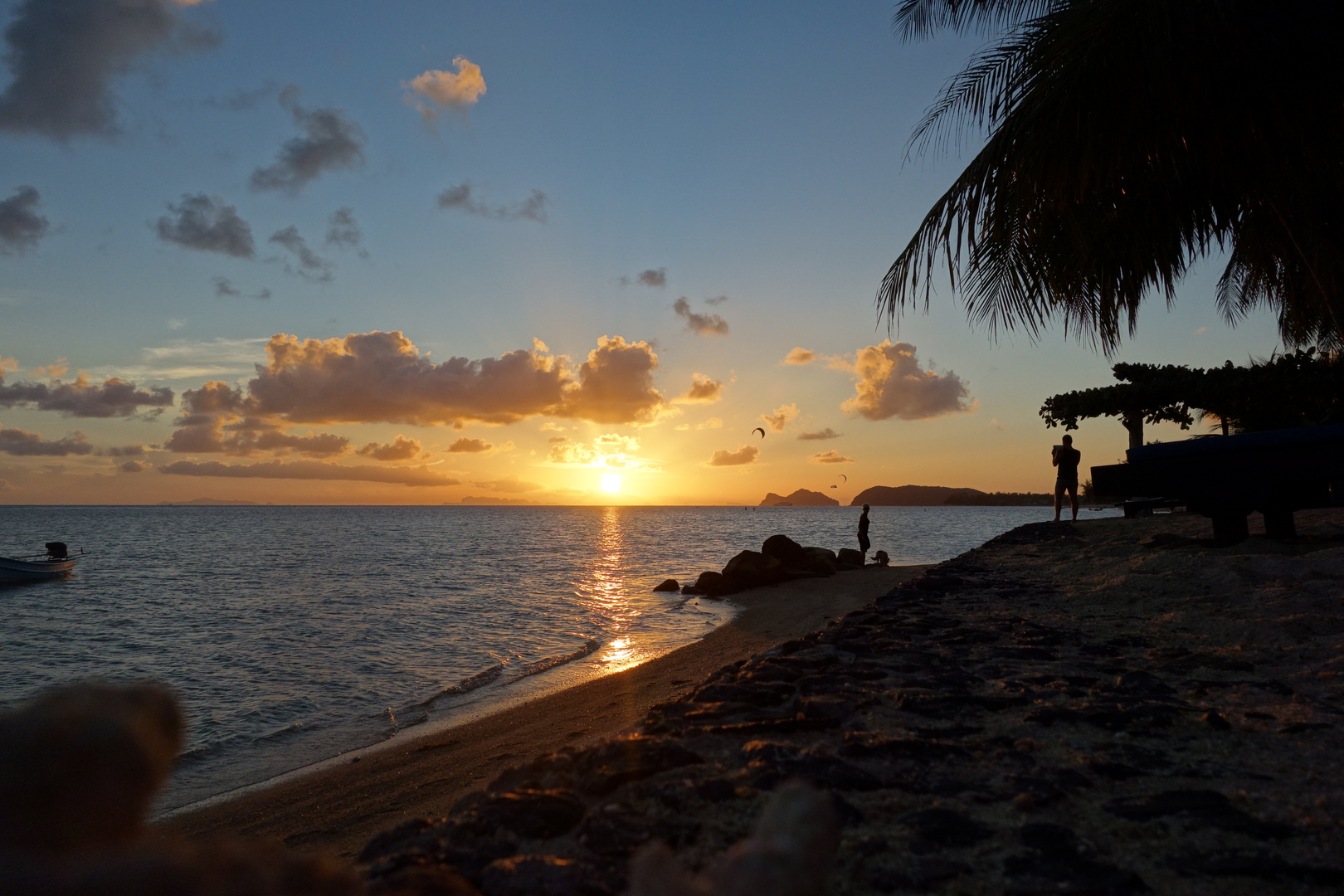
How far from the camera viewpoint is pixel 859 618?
6469mm

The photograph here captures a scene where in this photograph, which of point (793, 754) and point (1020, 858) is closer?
point (1020, 858)

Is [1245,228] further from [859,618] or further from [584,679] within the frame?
[584,679]

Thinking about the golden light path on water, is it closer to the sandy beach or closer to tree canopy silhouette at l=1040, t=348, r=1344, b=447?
the sandy beach

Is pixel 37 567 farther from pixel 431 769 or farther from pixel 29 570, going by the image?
pixel 431 769

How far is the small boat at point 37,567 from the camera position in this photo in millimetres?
28578

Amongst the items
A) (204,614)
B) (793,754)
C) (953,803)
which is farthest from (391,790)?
(204,614)

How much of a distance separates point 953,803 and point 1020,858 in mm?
389

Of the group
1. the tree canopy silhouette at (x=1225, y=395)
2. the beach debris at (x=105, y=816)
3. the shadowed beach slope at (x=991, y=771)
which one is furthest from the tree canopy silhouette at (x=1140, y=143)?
the tree canopy silhouette at (x=1225, y=395)

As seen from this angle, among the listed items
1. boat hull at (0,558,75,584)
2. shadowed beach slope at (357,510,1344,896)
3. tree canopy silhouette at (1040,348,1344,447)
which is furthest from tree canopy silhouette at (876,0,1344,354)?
boat hull at (0,558,75,584)

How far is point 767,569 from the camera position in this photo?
2128cm

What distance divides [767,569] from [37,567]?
30.8 m

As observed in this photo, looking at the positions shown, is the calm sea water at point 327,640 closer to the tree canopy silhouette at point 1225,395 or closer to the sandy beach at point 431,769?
the sandy beach at point 431,769

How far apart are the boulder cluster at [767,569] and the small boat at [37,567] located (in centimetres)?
2699

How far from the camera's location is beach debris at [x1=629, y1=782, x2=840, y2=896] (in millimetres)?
1192
